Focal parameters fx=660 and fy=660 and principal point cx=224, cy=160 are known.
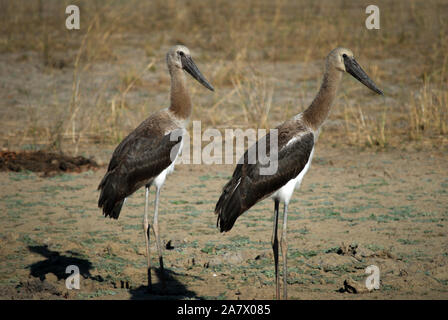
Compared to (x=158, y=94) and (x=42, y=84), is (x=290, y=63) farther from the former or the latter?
(x=42, y=84)

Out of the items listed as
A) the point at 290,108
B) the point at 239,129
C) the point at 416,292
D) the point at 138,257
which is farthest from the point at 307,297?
the point at 290,108

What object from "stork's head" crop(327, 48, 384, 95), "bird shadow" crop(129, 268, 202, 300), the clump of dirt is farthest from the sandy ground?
"stork's head" crop(327, 48, 384, 95)

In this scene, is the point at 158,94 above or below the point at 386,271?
above

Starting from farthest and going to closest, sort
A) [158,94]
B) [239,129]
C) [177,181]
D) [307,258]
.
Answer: [158,94] < [239,129] < [177,181] < [307,258]

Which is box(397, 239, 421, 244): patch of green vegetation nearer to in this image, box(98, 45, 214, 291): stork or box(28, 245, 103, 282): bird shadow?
box(98, 45, 214, 291): stork

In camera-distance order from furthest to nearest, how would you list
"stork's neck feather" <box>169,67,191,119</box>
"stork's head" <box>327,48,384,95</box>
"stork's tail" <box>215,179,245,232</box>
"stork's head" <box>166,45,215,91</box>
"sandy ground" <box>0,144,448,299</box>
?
1. "stork's head" <box>166,45,215,91</box>
2. "stork's neck feather" <box>169,67,191,119</box>
3. "stork's head" <box>327,48,384,95</box>
4. "sandy ground" <box>0,144,448,299</box>
5. "stork's tail" <box>215,179,245,232</box>

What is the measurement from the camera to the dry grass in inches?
362

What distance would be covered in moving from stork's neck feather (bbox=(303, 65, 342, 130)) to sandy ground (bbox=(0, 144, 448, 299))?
1.09m

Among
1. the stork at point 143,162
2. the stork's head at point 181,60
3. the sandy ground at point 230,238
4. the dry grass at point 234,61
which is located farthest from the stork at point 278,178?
the dry grass at point 234,61

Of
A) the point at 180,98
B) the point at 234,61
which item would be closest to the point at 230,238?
the point at 180,98

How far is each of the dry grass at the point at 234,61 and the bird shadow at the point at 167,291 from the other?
3.54 metres

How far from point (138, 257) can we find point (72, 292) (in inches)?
34.8

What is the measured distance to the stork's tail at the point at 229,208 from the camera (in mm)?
4562

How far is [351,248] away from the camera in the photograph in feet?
17.4
